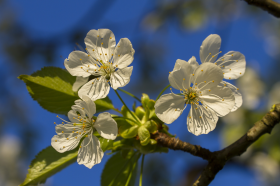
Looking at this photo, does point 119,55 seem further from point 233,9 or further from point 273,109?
point 233,9

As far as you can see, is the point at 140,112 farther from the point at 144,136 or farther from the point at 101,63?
the point at 101,63

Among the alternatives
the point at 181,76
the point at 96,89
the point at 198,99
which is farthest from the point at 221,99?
the point at 96,89

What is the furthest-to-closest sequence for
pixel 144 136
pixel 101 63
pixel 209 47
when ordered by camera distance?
pixel 101 63 < pixel 209 47 < pixel 144 136

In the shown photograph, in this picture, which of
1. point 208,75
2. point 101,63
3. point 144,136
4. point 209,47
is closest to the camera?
point 208,75

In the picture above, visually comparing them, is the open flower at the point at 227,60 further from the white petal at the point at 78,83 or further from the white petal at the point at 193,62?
the white petal at the point at 78,83

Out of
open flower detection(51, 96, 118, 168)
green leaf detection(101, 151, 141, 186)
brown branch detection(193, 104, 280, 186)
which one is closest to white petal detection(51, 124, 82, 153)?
open flower detection(51, 96, 118, 168)

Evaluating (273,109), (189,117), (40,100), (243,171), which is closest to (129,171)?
(189,117)

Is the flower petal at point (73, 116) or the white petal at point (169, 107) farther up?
the flower petal at point (73, 116)

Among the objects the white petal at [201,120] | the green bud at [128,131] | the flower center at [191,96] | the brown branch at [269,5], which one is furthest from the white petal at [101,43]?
the brown branch at [269,5]
